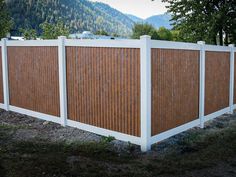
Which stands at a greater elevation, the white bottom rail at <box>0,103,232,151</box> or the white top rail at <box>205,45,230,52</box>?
the white top rail at <box>205,45,230,52</box>

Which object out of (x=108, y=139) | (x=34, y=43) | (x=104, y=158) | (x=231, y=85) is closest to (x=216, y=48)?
(x=231, y=85)

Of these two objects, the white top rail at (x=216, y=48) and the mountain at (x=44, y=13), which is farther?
the mountain at (x=44, y=13)

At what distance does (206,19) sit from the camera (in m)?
13.7

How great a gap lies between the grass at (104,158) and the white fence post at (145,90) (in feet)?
1.14

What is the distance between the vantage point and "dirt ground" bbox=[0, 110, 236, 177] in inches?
202

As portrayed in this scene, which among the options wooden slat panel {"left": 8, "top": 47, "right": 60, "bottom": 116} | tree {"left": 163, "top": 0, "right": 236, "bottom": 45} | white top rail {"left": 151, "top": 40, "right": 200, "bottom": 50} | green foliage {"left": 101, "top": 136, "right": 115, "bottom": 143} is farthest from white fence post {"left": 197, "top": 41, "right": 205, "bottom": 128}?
tree {"left": 163, "top": 0, "right": 236, "bottom": 45}

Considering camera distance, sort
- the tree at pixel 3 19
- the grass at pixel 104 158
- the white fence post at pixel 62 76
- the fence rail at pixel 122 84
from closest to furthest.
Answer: the grass at pixel 104 158 < the fence rail at pixel 122 84 < the white fence post at pixel 62 76 < the tree at pixel 3 19

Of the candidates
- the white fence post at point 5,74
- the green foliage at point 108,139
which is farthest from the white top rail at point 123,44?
the green foliage at point 108,139

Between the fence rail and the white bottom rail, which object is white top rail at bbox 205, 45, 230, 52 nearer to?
the fence rail

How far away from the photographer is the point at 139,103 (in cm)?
621

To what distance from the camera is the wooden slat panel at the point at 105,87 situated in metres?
6.32

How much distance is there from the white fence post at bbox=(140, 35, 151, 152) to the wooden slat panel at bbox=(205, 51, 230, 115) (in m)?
2.94

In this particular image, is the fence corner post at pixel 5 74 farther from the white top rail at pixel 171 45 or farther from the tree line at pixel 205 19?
the tree line at pixel 205 19

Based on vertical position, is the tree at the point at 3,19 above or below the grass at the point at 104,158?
above
